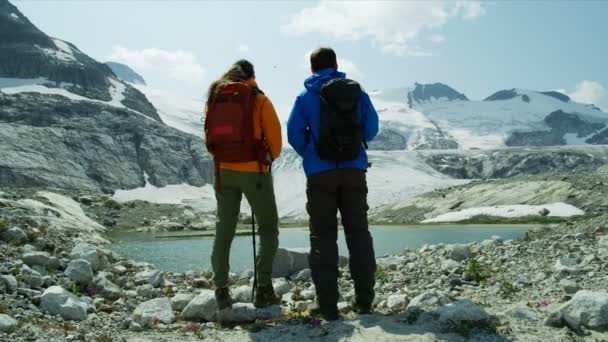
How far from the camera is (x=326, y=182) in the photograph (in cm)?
728

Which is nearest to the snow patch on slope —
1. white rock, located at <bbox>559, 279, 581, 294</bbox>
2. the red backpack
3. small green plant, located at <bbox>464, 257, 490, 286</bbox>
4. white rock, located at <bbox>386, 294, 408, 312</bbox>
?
small green plant, located at <bbox>464, 257, 490, 286</bbox>

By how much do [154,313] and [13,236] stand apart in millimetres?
7126

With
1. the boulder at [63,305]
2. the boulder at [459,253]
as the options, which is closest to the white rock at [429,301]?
the boulder at [63,305]

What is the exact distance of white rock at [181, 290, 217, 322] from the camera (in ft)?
25.5

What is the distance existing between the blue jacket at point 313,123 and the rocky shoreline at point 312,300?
2112mm

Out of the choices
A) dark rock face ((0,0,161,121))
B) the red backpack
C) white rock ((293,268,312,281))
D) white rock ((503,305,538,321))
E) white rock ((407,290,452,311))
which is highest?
dark rock face ((0,0,161,121))

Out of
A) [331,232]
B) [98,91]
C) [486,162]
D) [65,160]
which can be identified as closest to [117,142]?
[65,160]

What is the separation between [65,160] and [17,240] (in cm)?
11840

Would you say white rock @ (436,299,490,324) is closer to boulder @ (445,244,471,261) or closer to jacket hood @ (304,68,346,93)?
jacket hood @ (304,68,346,93)

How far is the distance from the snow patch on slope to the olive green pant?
253ft

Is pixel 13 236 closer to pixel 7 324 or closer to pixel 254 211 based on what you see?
pixel 7 324

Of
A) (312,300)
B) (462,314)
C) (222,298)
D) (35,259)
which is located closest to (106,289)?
(35,259)

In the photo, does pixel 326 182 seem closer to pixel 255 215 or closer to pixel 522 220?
pixel 255 215

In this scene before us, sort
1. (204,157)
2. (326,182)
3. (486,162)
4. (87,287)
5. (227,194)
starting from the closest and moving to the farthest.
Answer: (326,182) < (227,194) < (87,287) < (204,157) < (486,162)
